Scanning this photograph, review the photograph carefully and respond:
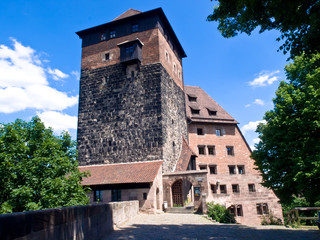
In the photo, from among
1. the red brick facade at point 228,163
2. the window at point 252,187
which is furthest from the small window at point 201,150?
the window at point 252,187

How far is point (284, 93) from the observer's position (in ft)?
47.0

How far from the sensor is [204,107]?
32250 mm

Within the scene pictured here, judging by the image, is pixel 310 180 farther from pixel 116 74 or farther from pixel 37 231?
pixel 116 74

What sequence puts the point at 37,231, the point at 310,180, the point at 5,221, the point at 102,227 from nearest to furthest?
the point at 5,221 < the point at 37,231 < the point at 102,227 < the point at 310,180

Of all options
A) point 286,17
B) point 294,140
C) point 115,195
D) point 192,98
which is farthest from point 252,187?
point 286,17

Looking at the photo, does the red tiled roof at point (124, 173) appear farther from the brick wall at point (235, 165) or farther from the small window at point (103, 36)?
the small window at point (103, 36)

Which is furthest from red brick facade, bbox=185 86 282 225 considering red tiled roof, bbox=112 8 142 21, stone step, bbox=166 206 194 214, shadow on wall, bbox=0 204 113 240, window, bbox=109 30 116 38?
shadow on wall, bbox=0 204 113 240

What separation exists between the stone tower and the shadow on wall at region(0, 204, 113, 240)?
491 inches

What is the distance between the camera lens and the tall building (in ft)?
60.0

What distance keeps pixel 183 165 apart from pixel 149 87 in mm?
7911

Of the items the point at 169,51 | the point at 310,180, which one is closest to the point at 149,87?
the point at 169,51

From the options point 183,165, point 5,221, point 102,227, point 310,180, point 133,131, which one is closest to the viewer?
point 5,221

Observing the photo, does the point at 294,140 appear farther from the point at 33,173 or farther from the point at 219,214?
the point at 33,173

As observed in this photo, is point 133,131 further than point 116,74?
No
